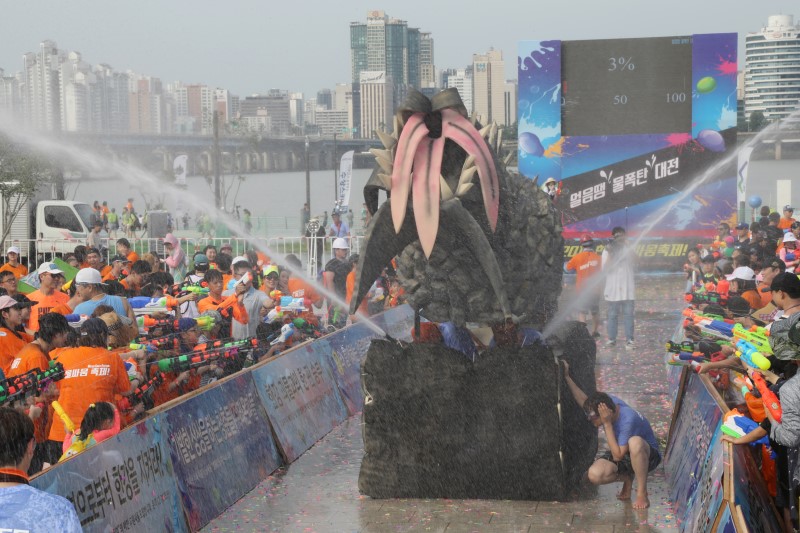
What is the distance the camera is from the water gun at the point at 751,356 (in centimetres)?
582

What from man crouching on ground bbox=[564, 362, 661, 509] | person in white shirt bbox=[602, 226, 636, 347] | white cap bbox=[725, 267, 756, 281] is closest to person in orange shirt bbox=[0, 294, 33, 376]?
man crouching on ground bbox=[564, 362, 661, 509]

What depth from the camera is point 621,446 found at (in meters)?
8.55

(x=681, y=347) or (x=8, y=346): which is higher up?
(x=8, y=346)

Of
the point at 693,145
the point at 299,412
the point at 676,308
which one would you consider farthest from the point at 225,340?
the point at 693,145

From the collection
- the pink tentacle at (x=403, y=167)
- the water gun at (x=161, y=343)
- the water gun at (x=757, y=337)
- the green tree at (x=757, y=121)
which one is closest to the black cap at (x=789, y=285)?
the water gun at (x=757, y=337)

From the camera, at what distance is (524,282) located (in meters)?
9.02

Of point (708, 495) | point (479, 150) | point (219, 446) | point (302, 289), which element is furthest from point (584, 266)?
point (708, 495)

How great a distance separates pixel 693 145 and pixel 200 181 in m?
49.9

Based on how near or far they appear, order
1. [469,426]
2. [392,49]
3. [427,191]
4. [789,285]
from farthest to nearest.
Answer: [392,49]
[469,426]
[427,191]
[789,285]

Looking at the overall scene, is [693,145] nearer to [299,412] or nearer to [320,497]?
[299,412]

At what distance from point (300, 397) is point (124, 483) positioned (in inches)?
163

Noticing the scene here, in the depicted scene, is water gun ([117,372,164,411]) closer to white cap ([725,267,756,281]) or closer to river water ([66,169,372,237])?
white cap ([725,267,756,281])

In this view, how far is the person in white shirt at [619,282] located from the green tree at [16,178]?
16.8 m

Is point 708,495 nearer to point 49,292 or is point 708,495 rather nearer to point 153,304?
point 153,304
